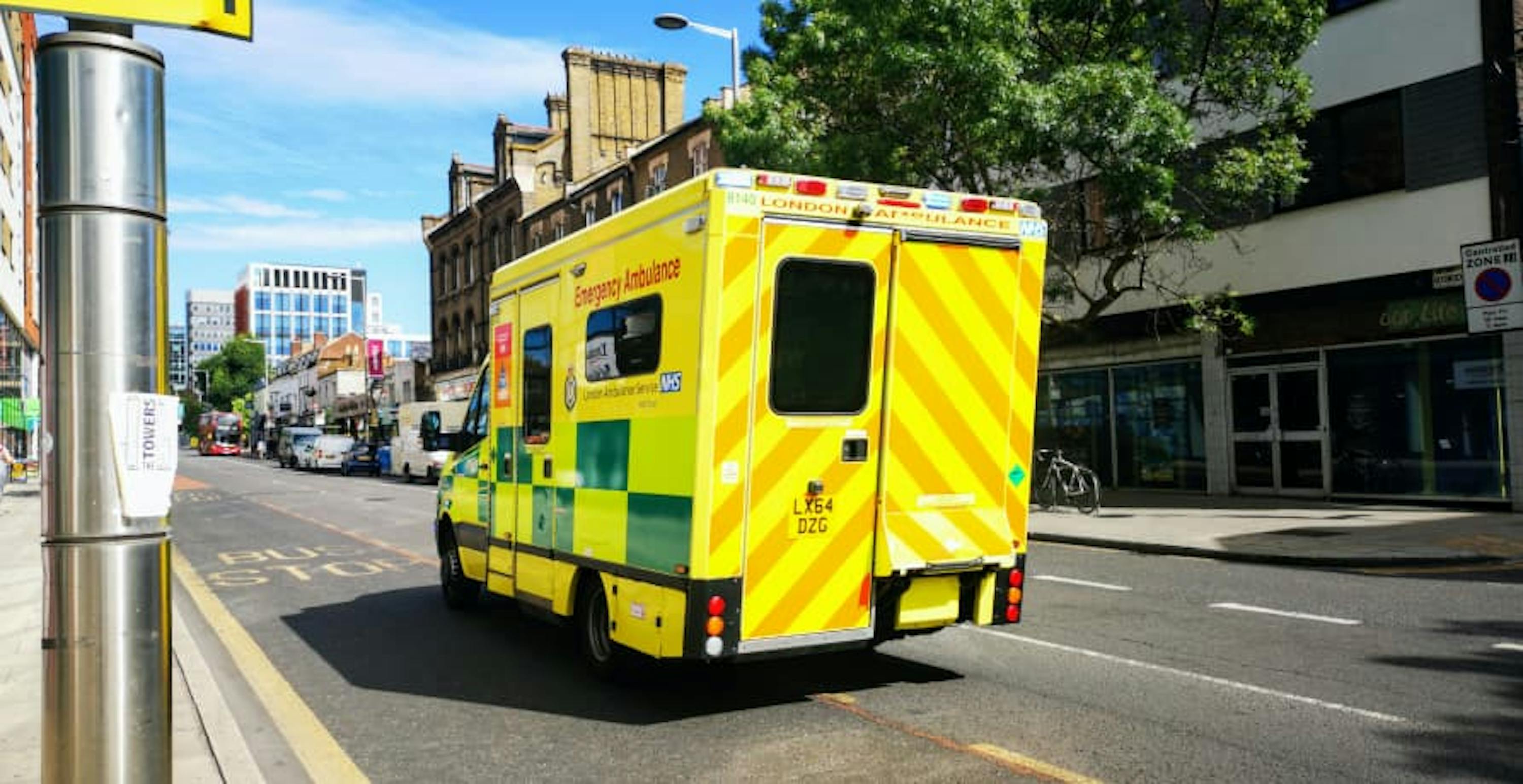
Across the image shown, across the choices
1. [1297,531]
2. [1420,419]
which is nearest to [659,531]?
[1297,531]

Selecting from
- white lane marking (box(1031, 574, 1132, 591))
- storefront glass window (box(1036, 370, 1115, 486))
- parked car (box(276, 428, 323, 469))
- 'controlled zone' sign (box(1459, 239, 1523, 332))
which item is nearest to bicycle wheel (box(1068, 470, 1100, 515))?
storefront glass window (box(1036, 370, 1115, 486))

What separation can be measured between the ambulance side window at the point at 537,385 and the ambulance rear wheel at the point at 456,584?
2334 mm

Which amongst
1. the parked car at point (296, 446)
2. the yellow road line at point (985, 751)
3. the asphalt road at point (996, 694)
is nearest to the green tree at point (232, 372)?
the parked car at point (296, 446)

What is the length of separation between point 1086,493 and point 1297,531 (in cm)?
412

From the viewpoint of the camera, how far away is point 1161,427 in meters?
21.0

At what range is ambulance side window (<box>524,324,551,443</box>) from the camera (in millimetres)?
7766

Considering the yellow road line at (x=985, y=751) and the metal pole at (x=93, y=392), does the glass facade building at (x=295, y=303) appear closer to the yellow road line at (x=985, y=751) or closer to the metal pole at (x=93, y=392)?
the yellow road line at (x=985, y=751)

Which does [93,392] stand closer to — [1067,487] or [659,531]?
[659,531]

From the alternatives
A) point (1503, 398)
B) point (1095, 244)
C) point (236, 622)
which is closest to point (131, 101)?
point (236, 622)

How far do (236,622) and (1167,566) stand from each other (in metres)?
9.35

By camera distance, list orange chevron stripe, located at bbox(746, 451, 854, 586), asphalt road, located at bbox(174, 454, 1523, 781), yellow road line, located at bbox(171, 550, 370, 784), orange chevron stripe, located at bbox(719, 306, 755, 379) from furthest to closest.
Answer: orange chevron stripe, located at bbox(746, 451, 854, 586) < orange chevron stripe, located at bbox(719, 306, 755, 379) < yellow road line, located at bbox(171, 550, 370, 784) < asphalt road, located at bbox(174, 454, 1523, 781)

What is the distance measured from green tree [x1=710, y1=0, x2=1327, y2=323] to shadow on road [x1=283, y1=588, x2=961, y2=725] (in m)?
10.1

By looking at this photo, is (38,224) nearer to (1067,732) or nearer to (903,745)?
(903,745)

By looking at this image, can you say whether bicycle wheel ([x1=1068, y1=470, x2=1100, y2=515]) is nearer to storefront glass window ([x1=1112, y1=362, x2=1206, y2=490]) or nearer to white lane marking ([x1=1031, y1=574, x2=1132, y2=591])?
storefront glass window ([x1=1112, y1=362, x2=1206, y2=490])
